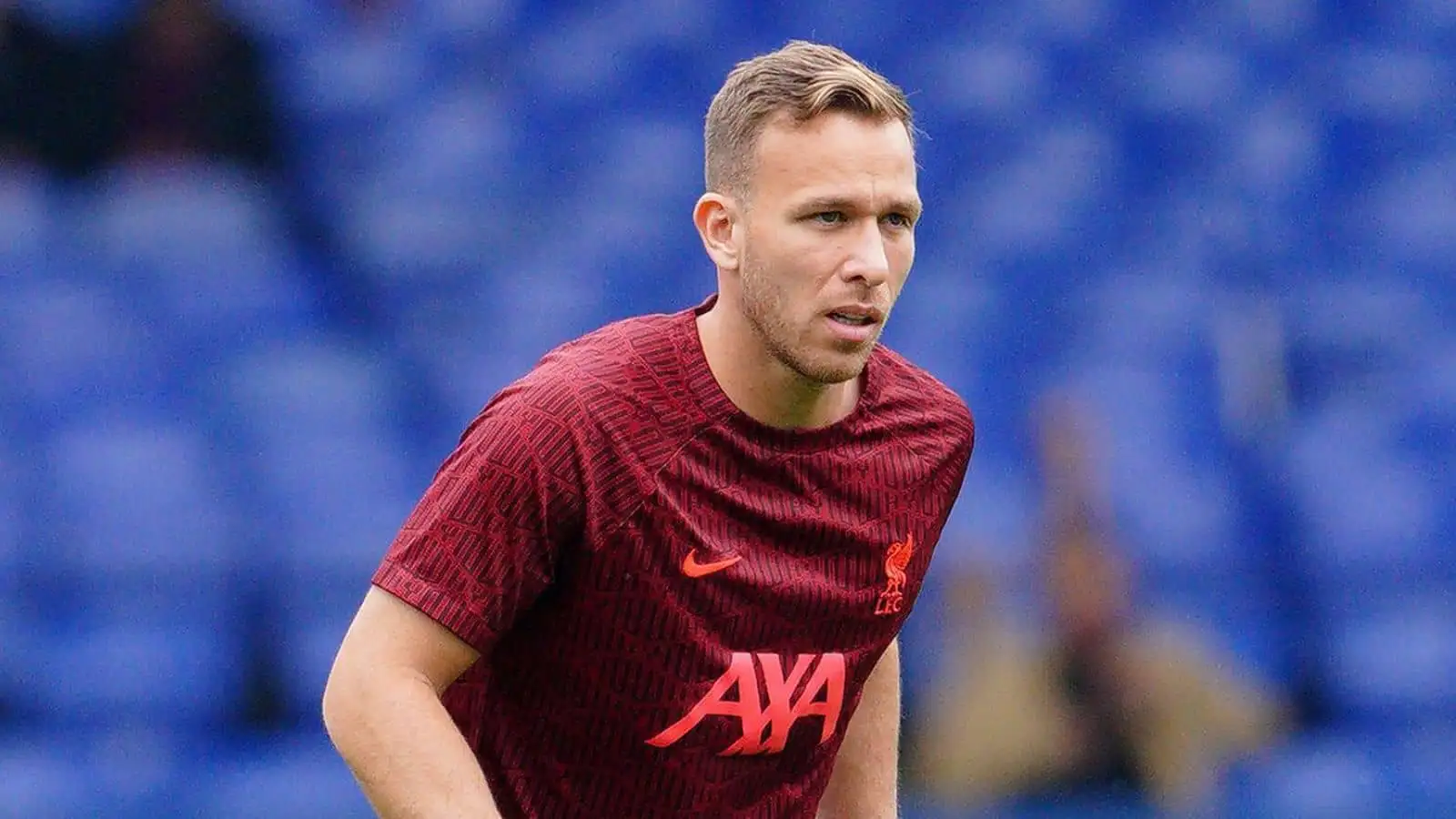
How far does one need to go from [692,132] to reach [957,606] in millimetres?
2682

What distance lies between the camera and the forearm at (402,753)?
2.69 metres

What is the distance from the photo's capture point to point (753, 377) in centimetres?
306

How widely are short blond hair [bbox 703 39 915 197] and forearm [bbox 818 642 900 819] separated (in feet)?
2.81

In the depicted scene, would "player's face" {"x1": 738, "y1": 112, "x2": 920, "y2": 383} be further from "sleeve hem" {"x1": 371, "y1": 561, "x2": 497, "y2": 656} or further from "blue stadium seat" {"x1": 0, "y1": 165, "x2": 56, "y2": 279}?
"blue stadium seat" {"x1": 0, "y1": 165, "x2": 56, "y2": 279}

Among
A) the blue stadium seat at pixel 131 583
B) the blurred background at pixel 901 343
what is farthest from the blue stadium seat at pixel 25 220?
the blue stadium seat at pixel 131 583

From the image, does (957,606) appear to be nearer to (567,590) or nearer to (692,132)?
(692,132)

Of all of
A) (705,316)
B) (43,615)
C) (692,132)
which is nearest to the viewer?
(705,316)

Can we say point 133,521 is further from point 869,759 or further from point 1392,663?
point 869,759

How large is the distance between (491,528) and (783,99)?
0.72 metres

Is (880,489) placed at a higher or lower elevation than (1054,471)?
lower

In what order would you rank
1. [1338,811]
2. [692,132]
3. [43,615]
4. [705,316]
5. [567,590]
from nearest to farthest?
[567,590] < [705,316] < [1338,811] < [43,615] < [692,132]

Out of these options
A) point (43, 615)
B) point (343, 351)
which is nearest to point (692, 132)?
point (343, 351)

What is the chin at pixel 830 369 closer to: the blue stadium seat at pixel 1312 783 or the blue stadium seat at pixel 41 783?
the blue stadium seat at pixel 1312 783

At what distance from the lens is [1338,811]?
22.9 ft
